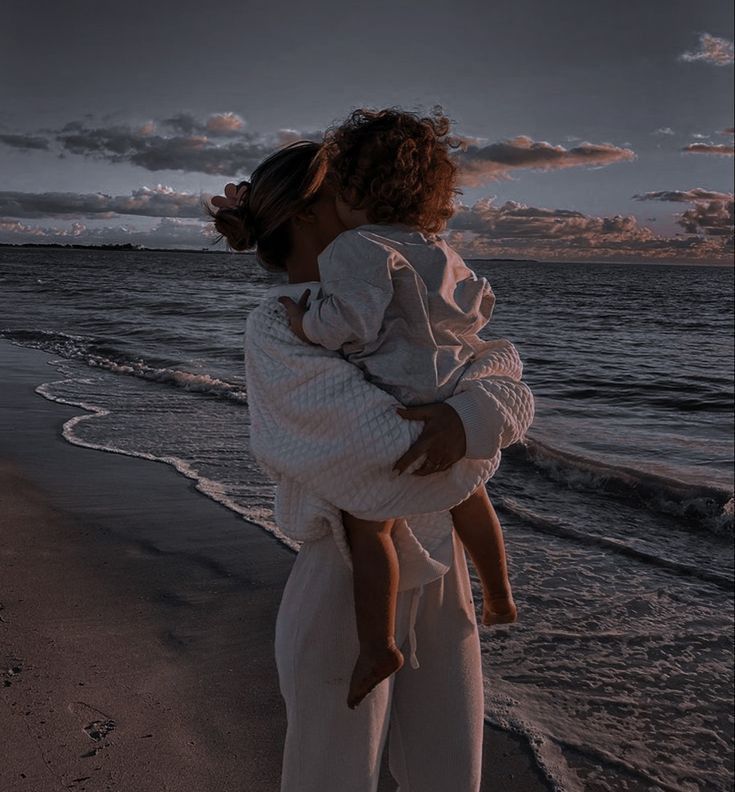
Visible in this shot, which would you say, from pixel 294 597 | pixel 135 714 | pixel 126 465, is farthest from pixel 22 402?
pixel 294 597

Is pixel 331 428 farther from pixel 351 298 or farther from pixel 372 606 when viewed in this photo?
pixel 372 606

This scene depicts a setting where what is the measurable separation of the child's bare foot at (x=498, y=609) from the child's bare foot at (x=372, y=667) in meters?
0.39

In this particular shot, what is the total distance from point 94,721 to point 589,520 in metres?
4.48

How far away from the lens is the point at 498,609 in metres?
1.90

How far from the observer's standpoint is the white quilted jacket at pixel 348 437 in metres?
1.49

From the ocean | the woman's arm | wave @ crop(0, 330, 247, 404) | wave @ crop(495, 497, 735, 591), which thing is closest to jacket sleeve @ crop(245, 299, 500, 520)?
the woman's arm

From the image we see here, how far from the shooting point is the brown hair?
1.60m

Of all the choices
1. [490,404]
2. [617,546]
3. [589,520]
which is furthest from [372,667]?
[589,520]

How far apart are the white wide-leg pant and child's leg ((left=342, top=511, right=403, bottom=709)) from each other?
6 centimetres

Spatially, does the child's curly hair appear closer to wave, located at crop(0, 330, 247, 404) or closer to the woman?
the woman

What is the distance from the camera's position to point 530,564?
5133 millimetres

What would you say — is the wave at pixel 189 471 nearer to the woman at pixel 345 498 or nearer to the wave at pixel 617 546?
the wave at pixel 617 546

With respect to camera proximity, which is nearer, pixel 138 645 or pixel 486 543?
pixel 486 543

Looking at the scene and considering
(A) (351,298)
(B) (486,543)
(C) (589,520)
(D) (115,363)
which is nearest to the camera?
(A) (351,298)
